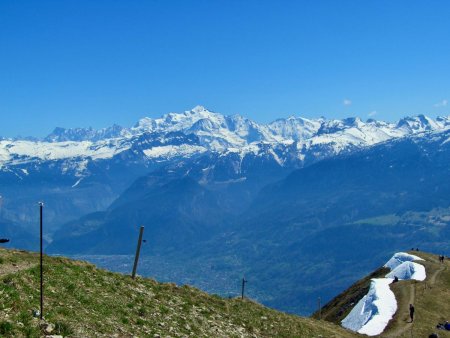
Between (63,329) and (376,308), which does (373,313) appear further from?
(63,329)

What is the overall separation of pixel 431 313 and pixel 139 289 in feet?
188

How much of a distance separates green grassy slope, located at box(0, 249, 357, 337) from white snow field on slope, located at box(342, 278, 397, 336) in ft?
85.3

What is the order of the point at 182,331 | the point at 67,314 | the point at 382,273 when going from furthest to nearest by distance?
the point at 382,273
the point at 182,331
the point at 67,314

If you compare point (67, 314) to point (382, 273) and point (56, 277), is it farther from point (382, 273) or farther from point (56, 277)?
point (382, 273)

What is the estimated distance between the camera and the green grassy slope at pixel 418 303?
76500mm

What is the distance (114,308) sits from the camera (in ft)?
118

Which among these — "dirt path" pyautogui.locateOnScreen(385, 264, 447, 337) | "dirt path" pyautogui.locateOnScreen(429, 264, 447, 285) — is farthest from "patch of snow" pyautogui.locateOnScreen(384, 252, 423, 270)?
"dirt path" pyautogui.locateOnScreen(385, 264, 447, 337)

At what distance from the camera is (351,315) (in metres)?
93.6

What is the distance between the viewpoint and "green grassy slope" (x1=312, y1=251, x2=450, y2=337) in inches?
3012

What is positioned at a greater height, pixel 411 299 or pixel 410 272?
pixel 410 272

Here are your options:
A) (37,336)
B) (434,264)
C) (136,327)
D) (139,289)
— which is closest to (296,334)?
(139,289)

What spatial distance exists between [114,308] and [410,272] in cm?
9497

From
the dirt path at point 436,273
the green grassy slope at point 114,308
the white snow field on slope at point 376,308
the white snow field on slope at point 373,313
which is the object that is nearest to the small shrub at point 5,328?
the green grassy slope at point 114,308

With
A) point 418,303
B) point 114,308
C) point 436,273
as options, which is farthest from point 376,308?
point 114,308
